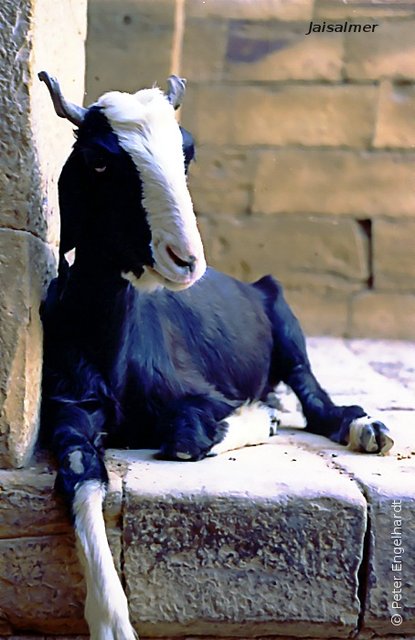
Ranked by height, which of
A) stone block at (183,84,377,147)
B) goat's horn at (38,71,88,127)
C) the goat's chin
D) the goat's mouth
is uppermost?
stone block at (183,84,377,147)

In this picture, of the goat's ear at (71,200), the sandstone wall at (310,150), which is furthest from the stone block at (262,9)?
the goat's ear at (71,200)

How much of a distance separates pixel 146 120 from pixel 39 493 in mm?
953

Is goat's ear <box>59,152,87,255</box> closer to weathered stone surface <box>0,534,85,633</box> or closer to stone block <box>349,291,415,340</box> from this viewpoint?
weathered stone surface <box>0,534,85,633</box>

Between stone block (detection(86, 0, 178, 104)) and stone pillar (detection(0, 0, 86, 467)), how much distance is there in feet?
7.80

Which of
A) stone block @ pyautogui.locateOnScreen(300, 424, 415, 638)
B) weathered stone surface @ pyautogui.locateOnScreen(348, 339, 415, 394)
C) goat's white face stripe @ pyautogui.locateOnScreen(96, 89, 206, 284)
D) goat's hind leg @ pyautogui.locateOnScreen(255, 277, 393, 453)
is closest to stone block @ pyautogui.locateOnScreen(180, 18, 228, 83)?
weathered stone surface @ pyautogui.locateOnScreen(348, 339, 415, 394)

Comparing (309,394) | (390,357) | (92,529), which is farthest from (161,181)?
(390,357)

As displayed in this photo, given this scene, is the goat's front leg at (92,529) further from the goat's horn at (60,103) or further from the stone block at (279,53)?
the stone block at (279,53)

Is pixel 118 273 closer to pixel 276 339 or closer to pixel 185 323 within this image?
pixel 185 323

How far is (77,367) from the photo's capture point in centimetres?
242

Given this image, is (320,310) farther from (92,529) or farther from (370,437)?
(92,529)

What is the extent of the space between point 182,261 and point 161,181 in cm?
20

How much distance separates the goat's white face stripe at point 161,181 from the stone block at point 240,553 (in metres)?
0.55

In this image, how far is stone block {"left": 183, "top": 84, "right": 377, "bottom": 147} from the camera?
492cm

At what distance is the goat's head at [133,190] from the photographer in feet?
6.92
